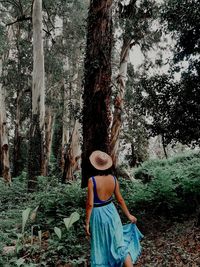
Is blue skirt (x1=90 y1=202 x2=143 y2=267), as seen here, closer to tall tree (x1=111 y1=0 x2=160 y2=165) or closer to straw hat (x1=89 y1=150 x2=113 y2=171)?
straw hat (x1=89 y1=150 x2=113 y2=171)

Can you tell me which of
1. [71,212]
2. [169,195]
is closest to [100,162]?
[71,212]

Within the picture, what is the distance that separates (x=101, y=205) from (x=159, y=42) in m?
14.6

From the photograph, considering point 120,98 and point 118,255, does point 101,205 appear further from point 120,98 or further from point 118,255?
point 120,98

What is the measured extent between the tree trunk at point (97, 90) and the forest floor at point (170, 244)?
1.97 m

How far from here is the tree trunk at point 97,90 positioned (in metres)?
8.49

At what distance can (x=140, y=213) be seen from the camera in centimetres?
769

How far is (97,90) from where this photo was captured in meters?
8.59

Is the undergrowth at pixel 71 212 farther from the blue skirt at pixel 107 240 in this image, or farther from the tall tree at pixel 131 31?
the tall tree at pixel 131 31

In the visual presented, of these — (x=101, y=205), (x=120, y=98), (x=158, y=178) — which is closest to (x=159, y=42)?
(x=120, y=98)


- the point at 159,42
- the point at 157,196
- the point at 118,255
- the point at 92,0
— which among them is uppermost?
the point at 159,42

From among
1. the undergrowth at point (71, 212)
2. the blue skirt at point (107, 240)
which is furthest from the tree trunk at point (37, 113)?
the blue skirt at point (107, 240)

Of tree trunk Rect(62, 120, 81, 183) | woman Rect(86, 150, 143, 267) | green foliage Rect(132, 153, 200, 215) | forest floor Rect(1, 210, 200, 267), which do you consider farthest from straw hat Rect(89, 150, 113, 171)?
tree trunk Rect(62, 120, 81, 183)

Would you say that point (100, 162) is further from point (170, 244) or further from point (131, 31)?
point (131, 31)

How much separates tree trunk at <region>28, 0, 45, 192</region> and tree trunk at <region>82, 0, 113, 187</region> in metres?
4.66
